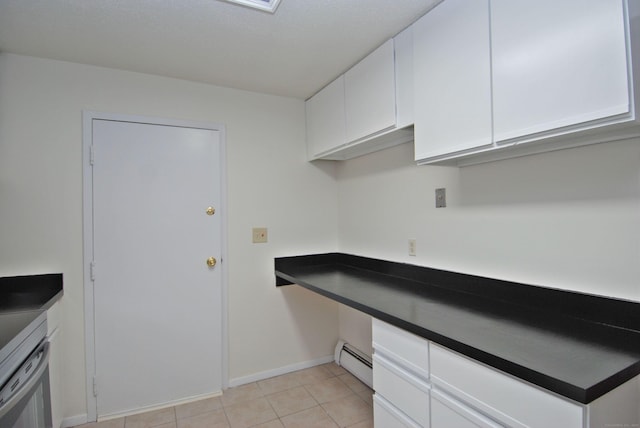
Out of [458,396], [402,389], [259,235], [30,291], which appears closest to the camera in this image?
[458,396]

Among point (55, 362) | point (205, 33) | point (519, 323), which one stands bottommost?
point (55, 362)

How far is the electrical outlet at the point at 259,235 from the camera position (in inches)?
101

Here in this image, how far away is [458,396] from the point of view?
116 centimetres

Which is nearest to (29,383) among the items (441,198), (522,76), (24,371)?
(24,371)

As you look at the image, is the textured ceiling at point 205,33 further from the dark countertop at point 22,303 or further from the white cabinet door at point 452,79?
the dark countertop at point 22,303

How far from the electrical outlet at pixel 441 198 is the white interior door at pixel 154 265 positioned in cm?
149

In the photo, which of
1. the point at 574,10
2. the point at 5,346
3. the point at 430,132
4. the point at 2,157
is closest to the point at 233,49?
the point at 430,132

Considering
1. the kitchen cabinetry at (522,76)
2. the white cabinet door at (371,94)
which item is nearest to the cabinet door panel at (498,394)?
the kitchen cabinetry at (522,76)

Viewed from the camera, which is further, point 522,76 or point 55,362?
point 55,362

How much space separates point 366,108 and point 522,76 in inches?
36.9

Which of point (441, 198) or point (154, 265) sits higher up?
point (441, 198)

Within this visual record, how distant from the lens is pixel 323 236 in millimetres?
2855

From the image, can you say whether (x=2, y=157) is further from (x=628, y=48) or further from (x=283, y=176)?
(x=628, y=48)

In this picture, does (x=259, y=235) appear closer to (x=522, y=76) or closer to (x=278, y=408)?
(x=278, y=408)
